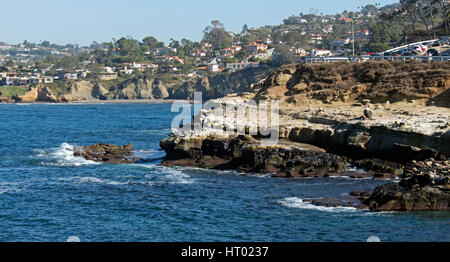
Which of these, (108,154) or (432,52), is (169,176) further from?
(432,52)

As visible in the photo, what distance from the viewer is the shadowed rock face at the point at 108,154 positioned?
38562 millimetres

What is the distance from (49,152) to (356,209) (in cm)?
2926

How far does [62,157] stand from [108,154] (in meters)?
3.36

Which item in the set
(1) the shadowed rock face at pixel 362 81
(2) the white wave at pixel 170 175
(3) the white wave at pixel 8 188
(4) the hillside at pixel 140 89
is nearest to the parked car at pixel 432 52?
(1) the shadowed rock face at pixel 362 81

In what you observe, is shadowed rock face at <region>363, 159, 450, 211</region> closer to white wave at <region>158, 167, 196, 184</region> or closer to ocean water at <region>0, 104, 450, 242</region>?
ocean water at <region>0, 104, 450, 242</region>

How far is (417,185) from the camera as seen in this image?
899 inches

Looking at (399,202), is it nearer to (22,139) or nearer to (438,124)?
(438,124)

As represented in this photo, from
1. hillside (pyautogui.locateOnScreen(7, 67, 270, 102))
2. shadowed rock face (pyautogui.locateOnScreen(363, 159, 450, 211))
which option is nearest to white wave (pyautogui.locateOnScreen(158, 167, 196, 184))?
shadowed rock face (pyautogui.locateOnScreen(363, 159, 450, 211))

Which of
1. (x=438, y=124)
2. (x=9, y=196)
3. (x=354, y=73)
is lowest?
(x=9, y=196)

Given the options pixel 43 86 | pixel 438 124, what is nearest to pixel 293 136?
pixel 438 124

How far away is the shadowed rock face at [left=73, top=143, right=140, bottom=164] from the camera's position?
3856cm

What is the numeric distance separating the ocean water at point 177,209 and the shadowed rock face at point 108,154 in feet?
4.51

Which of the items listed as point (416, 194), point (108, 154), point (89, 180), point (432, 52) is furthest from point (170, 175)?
point (432, 52)

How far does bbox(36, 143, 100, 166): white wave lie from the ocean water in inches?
14.4
